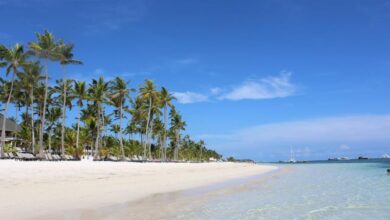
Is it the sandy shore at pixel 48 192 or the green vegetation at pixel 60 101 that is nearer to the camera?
the sandy shore at pixel 48 192

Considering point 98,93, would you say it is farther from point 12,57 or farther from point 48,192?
point 48,192

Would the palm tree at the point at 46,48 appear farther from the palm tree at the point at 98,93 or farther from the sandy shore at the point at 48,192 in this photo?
the sandy shore at the point at 48,192

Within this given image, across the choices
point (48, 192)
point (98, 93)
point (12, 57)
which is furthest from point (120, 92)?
point (48, 192)

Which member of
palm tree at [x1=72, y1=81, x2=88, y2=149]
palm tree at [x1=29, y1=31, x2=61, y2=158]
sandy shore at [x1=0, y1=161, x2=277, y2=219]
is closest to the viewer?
sandy shore at [x1=0, y1=161, x2=277, y2=219]

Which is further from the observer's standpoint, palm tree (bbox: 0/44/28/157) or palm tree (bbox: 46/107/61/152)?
palm tree (bbox: 46/107/61/152)

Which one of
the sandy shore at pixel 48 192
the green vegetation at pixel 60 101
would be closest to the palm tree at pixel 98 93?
the green vegetation at pixel 60 101

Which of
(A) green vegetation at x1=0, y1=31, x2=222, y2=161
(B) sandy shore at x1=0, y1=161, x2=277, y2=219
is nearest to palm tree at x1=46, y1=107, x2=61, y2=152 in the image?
(A) green vegetation at x1=0, y1=31, x2=222, y2=161

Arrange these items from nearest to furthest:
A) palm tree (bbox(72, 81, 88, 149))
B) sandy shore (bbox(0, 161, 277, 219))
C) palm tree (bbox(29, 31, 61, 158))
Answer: sandy shore (bbox(0, 161, 277, 219))
palm tree (bbox(29, 31, 61, 158))
palm tree (bbox(72, 81, 88, 149))

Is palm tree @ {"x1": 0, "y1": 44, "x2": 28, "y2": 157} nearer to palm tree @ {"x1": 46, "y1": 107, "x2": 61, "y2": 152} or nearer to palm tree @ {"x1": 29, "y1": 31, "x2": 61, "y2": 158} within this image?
palm tree @ {"x1": 29, "y1": 31, "x2": 61, "y2": 158}

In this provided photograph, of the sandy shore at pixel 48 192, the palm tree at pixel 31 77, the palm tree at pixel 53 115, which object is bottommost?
the sandy shore at pixel 48 192

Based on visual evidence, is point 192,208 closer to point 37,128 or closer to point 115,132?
point 37,128

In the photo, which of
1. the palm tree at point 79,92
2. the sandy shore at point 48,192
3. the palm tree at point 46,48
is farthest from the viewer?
the palm tree at point 79,92

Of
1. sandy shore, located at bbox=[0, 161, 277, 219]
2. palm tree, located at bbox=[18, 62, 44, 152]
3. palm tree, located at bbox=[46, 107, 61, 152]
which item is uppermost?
palm tree, located at bbox=[18, 62, 44, 152]

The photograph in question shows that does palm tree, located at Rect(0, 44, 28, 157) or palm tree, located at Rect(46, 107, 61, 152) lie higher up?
palm tree, located at Rect(0, 44, 28, 157)
